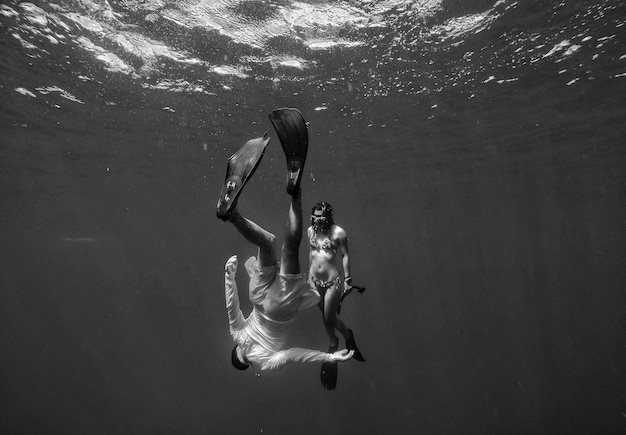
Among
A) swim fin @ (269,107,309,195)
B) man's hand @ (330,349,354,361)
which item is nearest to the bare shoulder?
man's hand @ (330,349,354,361)

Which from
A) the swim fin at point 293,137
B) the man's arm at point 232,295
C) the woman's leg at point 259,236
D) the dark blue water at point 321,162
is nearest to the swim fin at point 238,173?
the woman's leg at point 259,236

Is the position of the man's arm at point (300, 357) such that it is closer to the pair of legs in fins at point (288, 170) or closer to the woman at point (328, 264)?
the woman at point (328, 264)

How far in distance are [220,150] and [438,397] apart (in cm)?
2371

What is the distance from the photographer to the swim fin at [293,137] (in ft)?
13.0

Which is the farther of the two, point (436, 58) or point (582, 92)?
point (582, 92)

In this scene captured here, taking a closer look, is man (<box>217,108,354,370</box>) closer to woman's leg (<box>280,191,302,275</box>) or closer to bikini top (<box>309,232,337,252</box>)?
woman's leg (<box>280,191,302,275</box>)

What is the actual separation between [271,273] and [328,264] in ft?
6.81

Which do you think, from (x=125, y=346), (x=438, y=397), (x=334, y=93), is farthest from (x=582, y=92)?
(x=125, y=346)

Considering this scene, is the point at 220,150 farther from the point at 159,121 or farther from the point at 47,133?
the point at 47,133

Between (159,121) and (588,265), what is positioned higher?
(159,121)

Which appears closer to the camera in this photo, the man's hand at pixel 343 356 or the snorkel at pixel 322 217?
the man's hand at pixel 343 356

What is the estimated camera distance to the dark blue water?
33.1 feet

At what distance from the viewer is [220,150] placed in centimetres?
2112

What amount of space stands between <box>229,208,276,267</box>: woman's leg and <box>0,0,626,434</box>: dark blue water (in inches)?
265
